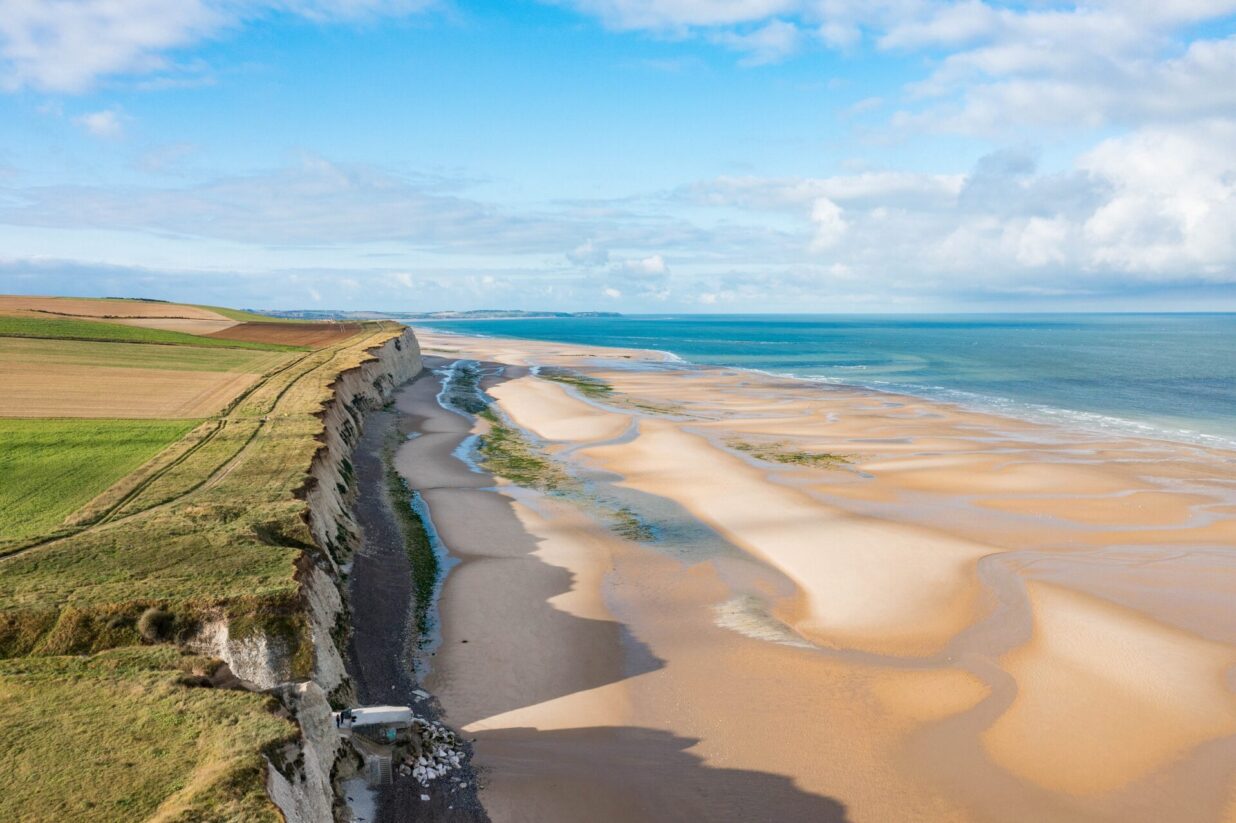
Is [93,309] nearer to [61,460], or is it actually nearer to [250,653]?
[61,460]

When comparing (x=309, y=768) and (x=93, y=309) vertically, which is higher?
(x=93, y=309)

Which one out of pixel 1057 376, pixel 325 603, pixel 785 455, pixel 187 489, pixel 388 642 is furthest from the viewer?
pixel 1057 376

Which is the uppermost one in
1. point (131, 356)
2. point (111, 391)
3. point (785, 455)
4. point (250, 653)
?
point (131, 356)

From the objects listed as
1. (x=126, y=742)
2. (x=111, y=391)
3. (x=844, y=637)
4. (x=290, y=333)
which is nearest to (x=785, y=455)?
(x=844, y=637)

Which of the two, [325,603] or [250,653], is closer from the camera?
[250,653]

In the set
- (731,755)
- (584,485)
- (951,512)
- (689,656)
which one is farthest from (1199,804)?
(584,485)

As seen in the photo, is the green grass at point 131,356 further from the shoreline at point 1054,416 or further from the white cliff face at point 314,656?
the shoreline at point 1054,416
